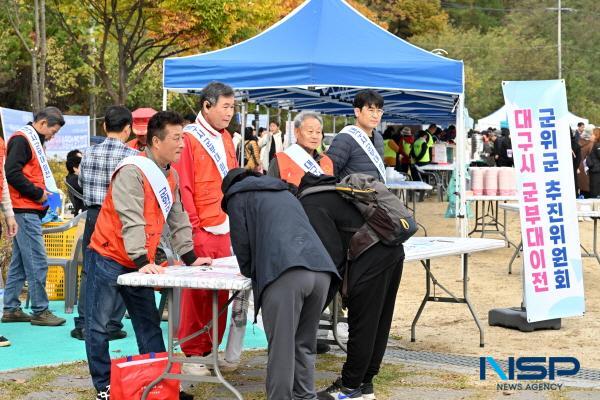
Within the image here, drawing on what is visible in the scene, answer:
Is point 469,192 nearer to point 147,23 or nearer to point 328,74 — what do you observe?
point 328,74

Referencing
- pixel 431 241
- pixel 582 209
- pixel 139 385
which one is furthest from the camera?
pixel 582 209

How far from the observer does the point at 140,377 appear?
5762 mm

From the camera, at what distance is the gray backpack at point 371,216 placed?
18.7ft

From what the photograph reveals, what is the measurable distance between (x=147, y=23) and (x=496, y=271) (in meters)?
13.0

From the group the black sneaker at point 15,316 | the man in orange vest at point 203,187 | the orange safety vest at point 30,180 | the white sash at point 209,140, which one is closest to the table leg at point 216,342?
the man in orange vest at point 203,187

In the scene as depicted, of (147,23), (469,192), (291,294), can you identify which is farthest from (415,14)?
(291,294)

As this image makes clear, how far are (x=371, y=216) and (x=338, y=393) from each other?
1.14m

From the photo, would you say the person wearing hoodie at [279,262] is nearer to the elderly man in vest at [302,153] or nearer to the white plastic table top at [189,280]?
the white plastic table top at [189,280]

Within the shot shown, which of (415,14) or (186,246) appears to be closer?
(186,246)

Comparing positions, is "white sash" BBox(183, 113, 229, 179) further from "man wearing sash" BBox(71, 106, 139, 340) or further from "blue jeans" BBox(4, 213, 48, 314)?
"blue jeans" BBox(4, 213, 48, 314)

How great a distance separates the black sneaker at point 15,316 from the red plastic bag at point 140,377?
3.30 metres

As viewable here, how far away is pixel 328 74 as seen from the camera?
11141mm

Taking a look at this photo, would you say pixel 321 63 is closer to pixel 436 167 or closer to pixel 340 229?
pixel 340 229

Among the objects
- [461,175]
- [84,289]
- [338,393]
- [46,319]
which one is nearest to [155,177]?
[338,393]
